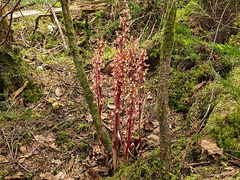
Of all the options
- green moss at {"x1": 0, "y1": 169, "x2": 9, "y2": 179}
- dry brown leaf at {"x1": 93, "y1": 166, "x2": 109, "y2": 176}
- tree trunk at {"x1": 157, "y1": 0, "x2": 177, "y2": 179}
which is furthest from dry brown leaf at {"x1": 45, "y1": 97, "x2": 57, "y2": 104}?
tree trunk at {"x1": 157, "y1": 0, "x2": 177, "y2": 179}

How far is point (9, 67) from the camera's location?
3576mm

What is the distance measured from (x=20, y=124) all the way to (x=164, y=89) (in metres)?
2.80

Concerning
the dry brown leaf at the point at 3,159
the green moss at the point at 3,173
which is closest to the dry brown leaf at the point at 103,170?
the green moss at the point at 3,173

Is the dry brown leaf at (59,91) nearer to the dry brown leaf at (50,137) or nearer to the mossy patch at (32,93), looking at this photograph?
the mossy patch at (32,93)

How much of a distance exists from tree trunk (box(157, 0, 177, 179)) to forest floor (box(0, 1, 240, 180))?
0.21 meters

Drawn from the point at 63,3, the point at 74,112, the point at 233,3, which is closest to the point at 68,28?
the point at 63,3

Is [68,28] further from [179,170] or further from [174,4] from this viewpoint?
[179,170]

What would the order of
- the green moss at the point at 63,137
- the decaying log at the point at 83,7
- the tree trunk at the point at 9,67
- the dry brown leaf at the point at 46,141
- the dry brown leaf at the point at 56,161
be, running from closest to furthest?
the dry brown leaf at the point at 56,161, the dry brown leaf at the point at 46,141, the green moss at the point at 63,137, the tree trunk at the point at 9,67, the decaying log at the point at 83,7

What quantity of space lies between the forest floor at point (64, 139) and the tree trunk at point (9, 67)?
237 mm

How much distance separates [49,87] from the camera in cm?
406

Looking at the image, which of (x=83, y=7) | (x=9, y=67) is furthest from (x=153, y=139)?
(x=83, y=7)

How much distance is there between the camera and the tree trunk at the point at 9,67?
3.49 meters

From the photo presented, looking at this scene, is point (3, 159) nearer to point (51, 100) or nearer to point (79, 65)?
point (51, 100)

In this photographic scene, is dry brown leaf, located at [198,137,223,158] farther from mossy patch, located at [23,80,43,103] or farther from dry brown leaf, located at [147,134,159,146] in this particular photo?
mossy patch, located at [23,80,43,103]
